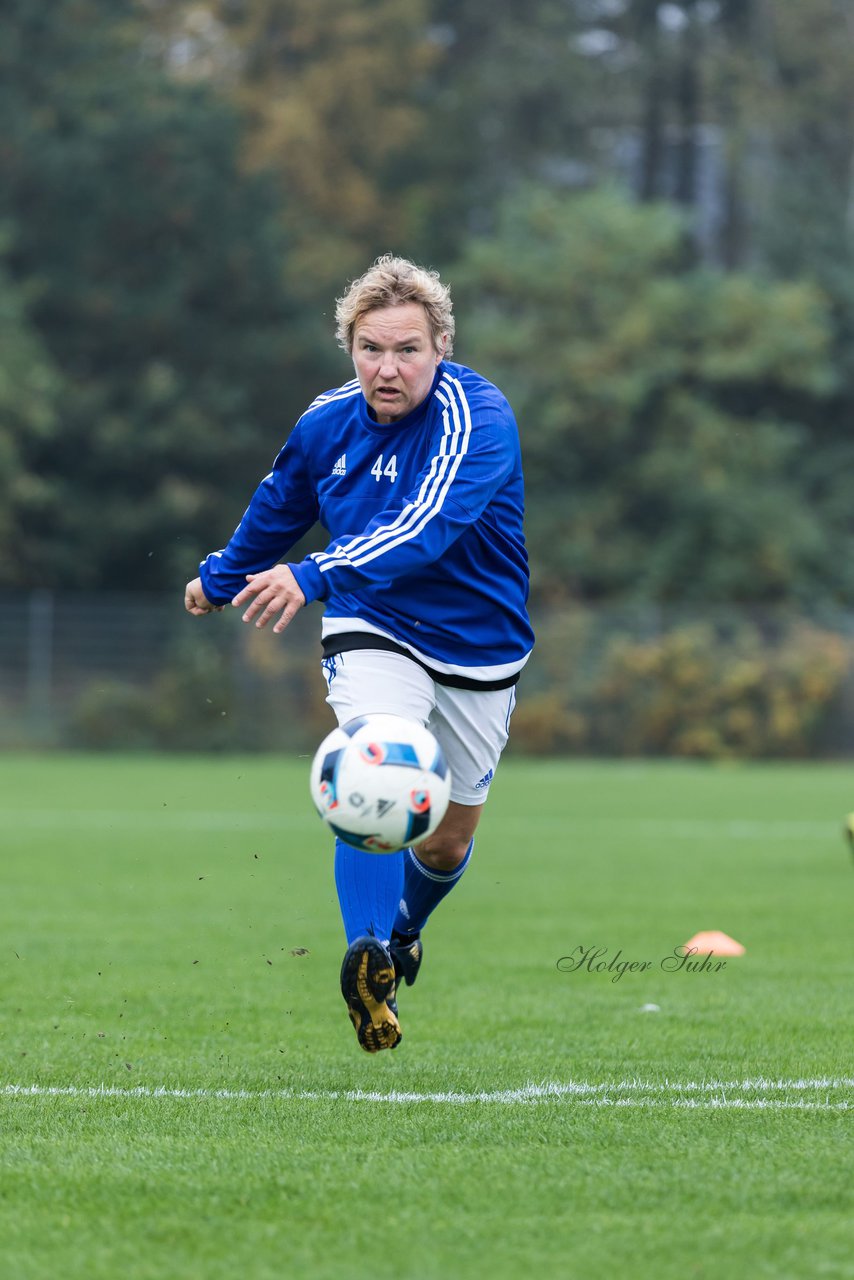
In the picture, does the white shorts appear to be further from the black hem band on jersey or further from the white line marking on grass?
A: the white line marking on grass

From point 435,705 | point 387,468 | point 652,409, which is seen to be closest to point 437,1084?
point 435,705

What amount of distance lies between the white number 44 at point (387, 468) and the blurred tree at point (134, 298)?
26.4 meters

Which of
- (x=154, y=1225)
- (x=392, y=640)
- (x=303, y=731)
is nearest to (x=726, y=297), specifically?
(x=303, y=731)

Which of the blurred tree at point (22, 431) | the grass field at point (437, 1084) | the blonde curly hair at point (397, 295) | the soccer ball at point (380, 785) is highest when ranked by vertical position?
the blonde curly hair at point (397, 295)

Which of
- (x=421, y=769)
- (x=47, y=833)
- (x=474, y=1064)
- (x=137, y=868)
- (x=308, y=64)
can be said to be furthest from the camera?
(x=308, y=64)

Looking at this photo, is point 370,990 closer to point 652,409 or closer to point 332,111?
point 652,409

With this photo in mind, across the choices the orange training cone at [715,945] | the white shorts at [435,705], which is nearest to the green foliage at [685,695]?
the orange training cone at [715,945]

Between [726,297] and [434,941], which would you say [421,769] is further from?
[726,297]

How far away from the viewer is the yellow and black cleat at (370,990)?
480 centimetres

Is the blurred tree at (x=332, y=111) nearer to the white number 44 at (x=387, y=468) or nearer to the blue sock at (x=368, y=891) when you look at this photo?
the white number 44 at (x=387, y=468)

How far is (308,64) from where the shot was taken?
128 feet

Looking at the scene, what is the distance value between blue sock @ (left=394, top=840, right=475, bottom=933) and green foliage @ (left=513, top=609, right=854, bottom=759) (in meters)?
20.4

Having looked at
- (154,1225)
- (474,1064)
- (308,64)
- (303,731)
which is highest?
(308,64)

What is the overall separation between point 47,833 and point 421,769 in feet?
31.4
